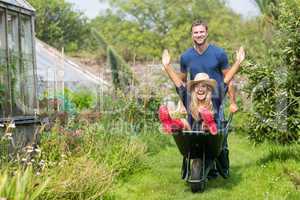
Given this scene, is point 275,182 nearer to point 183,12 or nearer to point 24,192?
point 24,192

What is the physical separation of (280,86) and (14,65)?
408 cm

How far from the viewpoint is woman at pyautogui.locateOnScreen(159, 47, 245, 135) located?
6.11 meters

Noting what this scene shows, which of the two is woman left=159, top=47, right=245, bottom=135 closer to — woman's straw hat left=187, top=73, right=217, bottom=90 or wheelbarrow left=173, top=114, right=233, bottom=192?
woman's straw hat left=187, top=73, right=217, bottom=90

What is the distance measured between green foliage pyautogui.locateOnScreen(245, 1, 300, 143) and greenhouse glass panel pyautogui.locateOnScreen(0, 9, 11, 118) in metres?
3.71

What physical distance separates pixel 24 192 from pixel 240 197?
8.48ft

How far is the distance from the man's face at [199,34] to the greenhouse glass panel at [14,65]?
3.04 metres

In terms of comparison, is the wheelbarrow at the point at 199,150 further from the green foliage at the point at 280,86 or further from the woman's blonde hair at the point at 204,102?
the green foliage at the point at 280,86

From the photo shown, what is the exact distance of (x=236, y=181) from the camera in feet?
22.5

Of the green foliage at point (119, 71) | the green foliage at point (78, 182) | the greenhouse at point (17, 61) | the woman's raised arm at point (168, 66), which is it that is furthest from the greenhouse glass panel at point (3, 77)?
the green foliage at point (119, 71)

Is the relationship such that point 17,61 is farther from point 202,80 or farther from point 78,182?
point 78,182

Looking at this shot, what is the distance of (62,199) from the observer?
201 inches

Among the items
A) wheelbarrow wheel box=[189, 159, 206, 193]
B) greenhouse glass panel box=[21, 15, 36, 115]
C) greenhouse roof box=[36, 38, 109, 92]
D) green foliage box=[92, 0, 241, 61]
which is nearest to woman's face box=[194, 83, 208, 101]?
wheelbarrow wheel box=[189, 159, 206, 193]

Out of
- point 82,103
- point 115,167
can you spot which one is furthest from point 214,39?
point 115,167

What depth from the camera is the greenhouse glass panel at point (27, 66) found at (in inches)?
342
